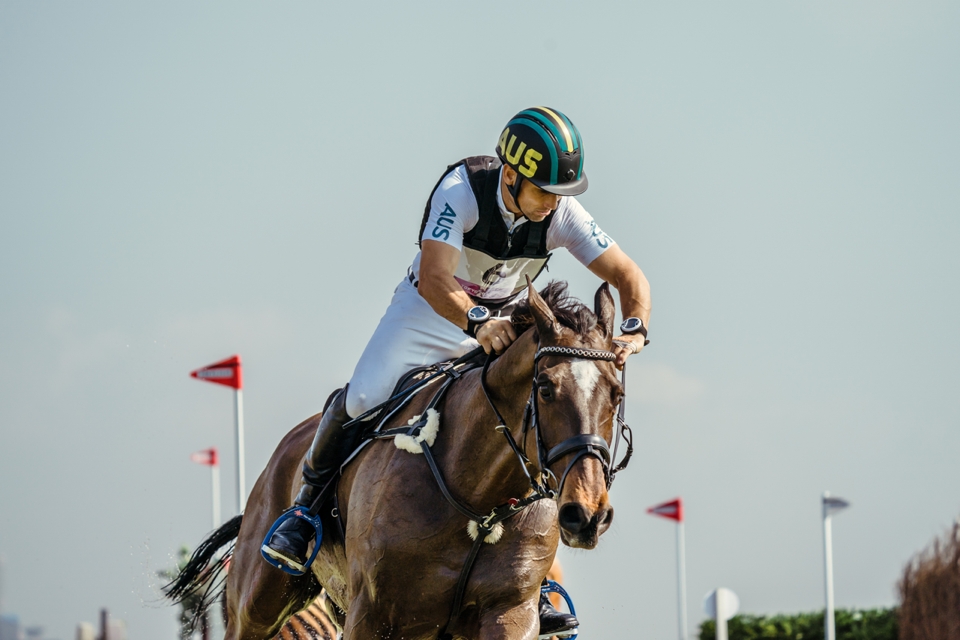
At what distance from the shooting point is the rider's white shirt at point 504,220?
5672 millimetres

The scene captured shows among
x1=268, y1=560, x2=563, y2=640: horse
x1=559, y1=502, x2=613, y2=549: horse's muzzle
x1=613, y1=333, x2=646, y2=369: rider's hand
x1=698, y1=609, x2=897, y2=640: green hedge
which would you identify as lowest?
x1=698, y1=609, x2=897, y2=640: green hedge

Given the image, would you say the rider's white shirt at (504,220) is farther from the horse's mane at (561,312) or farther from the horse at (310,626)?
the horse at (310,626)

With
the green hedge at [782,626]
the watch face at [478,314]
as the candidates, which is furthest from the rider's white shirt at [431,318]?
the green hedge at [782,626]

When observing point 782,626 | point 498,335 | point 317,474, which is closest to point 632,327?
point 498,335

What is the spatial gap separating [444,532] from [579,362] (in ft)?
3.82

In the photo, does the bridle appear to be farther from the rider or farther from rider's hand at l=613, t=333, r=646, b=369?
the rider

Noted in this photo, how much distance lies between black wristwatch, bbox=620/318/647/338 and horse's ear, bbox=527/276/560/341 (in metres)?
0.51

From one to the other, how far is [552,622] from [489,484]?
993mm

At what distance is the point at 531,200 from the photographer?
5715 millimetres

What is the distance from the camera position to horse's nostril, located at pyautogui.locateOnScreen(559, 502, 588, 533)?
4.19 metres

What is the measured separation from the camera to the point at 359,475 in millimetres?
5777

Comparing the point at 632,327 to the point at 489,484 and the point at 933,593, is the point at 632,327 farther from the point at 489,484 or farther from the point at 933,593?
the point at 933,593

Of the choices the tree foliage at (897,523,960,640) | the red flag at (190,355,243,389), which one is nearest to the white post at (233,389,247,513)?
the red flag at (190,355,243,389)

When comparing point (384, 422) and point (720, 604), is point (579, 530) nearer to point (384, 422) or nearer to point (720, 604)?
point (384, 422)
